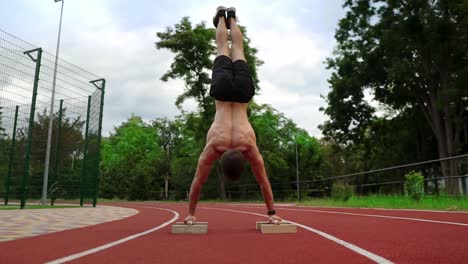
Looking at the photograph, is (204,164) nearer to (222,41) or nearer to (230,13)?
(222,41)

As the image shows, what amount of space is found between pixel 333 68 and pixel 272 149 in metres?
11.0

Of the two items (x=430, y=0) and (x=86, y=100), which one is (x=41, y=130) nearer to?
(x=86, y=100)

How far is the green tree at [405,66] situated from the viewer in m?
20.3

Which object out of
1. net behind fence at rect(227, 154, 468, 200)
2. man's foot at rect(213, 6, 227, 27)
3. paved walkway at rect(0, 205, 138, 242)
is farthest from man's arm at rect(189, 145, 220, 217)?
net behind fence at rect(227, 154, 468, 200)

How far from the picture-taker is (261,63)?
3195cm

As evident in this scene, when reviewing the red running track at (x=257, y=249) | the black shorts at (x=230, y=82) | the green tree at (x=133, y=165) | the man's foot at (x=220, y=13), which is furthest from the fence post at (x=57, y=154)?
the green tree at (x=133, y=165)

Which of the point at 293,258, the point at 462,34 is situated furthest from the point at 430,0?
the point at 293,258

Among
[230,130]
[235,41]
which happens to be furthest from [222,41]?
[230,130]

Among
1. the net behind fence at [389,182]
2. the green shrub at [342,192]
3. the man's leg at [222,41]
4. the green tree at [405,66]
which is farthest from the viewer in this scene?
the green tree at [405,66]

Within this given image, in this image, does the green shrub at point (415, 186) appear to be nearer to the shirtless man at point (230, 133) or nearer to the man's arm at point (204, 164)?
the shirtless man at point (230, 133)

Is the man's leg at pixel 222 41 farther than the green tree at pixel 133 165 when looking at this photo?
No

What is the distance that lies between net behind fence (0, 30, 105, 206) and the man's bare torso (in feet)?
27.0

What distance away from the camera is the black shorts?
5500 mm

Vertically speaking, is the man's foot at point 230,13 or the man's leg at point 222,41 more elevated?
the man's foot at point 230,13
